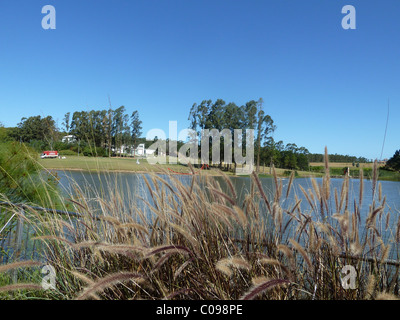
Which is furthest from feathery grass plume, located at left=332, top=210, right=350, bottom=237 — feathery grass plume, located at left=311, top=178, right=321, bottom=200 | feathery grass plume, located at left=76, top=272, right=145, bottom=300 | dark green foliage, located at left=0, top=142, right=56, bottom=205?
dark green foliage, located at left=0, top=142, right=56, bottom=205

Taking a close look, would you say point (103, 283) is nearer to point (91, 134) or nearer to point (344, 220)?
point (344, 220)

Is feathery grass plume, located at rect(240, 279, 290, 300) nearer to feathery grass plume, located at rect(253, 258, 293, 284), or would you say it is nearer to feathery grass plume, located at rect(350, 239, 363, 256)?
feathery grass plume, located at rect(253, 258, 293, 284)

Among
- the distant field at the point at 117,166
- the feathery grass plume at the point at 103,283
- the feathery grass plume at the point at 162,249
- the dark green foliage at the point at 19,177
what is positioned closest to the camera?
the feathery grass plume at the point at 103,283

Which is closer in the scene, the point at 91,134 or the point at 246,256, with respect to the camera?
the point at 246,256

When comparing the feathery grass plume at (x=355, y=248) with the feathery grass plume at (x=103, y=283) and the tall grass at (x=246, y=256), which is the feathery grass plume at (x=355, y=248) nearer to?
the tall grass at (x=246, y=256)

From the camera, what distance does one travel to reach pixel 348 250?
1.56 metres

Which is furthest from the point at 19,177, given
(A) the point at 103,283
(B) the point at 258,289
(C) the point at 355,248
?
(C) the point at 355,248

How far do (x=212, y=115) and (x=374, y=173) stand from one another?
63.5 ft

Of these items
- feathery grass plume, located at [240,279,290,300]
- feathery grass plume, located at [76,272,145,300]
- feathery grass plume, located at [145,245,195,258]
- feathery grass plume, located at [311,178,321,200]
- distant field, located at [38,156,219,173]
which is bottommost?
feathery grass plume, located at [76,272,145,300]

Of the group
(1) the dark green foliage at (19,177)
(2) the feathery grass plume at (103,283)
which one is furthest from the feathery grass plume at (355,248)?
(1) the dark green foliage at (19,177)

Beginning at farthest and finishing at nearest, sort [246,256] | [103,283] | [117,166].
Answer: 1. [117,166]
2. [246,256]
3. [103,283]

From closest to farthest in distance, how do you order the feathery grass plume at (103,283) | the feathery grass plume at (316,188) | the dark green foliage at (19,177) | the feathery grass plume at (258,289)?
the feathery grass plume at (258,289)
the feathery grass plume at (103,283)
the feathery grass plume at (316,188)
the dark green foliage at (19,177)
